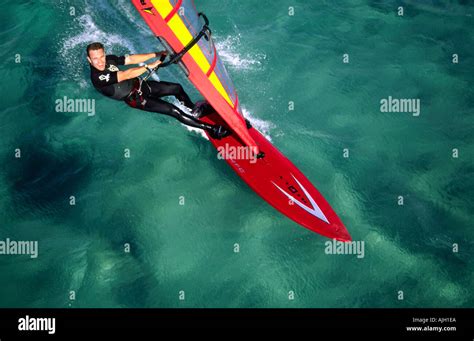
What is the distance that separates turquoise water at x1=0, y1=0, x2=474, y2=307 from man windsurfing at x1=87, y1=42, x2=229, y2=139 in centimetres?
103

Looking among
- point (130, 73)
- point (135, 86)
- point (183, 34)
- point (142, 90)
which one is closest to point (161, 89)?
point (142, 90)

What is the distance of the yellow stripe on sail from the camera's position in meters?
8.84

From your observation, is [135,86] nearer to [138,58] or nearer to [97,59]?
[138,58]

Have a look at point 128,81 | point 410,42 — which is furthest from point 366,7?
point 128,81

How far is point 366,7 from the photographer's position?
1468 centimetres

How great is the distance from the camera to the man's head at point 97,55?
920 centimetres

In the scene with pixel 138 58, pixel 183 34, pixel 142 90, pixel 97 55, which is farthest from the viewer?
pixel 142 90

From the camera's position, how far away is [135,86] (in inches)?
408

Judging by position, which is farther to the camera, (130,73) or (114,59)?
(114,59)

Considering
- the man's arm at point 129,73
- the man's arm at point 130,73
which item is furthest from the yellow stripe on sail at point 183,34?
the man's arm at point 129,73

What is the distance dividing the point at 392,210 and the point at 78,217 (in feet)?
20.5

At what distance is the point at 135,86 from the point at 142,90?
8.8 inches

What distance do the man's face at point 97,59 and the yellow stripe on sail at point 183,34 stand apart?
4.21 ft

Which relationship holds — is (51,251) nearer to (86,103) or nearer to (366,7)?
(86,103)
